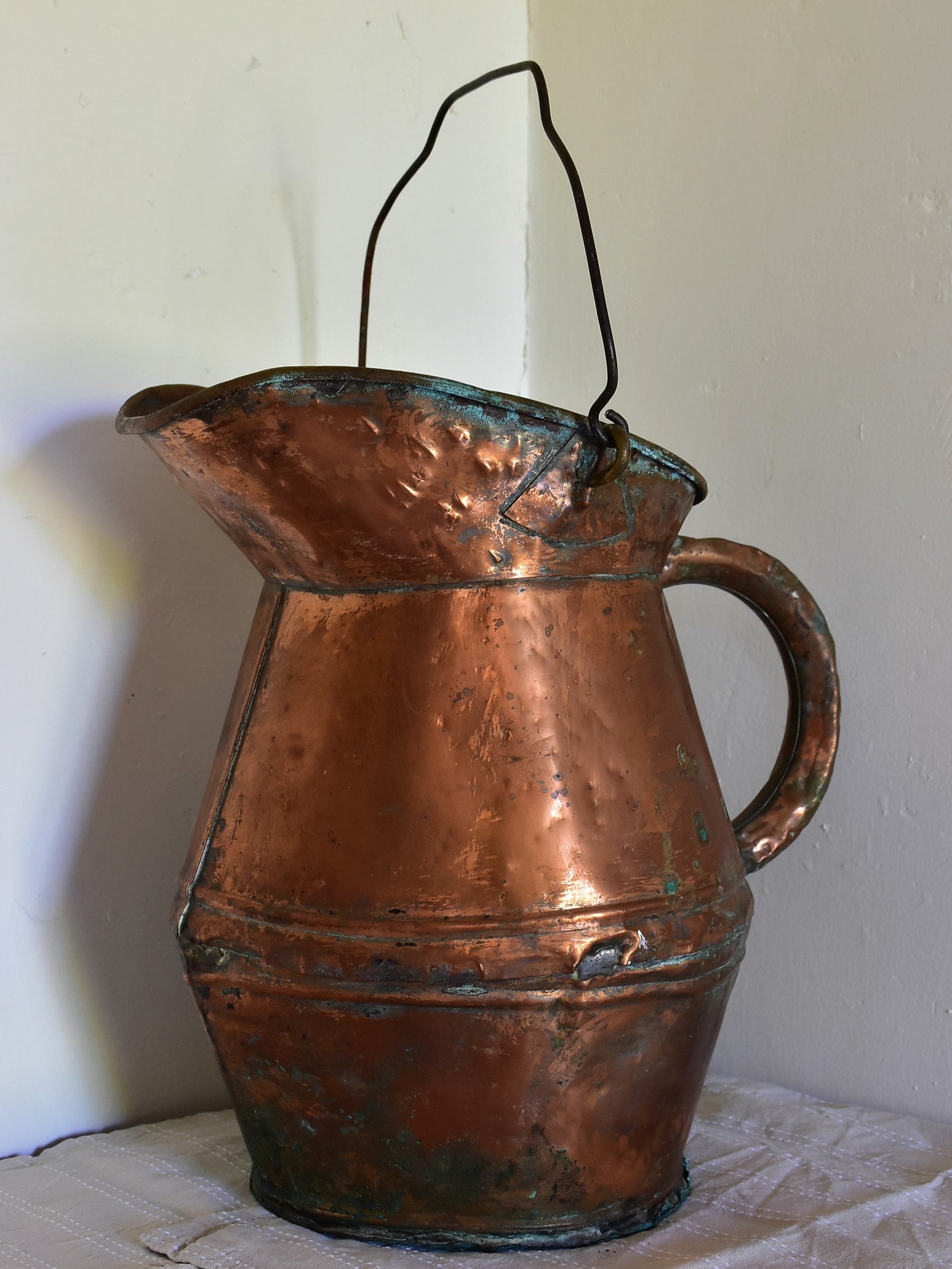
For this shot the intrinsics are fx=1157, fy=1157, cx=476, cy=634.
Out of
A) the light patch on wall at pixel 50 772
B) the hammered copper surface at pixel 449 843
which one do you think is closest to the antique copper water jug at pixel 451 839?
the hammered copper surface at pixel 449 843

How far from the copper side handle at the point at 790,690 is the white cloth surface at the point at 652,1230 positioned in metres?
0.21

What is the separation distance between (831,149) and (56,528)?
0.67 metres

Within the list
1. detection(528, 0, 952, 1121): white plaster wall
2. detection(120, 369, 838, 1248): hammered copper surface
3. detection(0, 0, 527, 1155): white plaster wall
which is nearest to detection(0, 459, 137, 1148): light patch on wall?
detection(0, 0, 527, 1155): white plaster wall

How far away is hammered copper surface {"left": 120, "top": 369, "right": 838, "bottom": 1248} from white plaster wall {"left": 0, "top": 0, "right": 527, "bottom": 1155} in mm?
184

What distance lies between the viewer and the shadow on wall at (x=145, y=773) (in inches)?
33.9

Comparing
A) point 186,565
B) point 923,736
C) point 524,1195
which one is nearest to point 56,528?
point 186,565

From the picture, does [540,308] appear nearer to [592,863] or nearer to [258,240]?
[258,240]

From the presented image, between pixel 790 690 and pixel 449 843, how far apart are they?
0.31 metres

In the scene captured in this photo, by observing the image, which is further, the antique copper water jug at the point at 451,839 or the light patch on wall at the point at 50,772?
the light patch on wall at the point at 50,772

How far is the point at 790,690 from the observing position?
32.3 inches

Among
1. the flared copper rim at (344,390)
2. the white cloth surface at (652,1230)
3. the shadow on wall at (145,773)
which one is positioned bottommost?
the white cloth surface at (652,1230)

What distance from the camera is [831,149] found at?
3.01ft

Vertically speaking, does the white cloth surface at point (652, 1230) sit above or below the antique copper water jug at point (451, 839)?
below

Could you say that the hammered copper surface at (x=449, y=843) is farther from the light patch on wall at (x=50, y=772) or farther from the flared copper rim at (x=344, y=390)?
the light patch on wall at (x=50, y=772)
